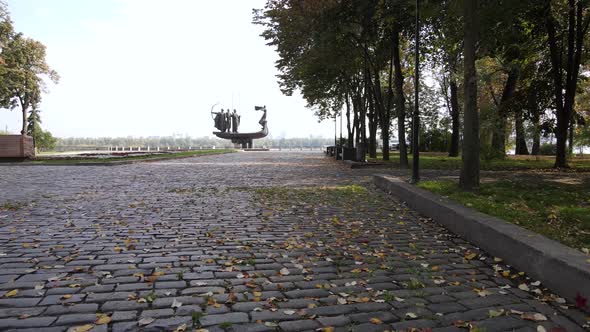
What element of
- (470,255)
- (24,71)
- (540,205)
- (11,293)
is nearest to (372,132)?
(540,205)

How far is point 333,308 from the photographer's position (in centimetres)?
355

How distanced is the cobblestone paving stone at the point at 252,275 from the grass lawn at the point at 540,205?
90 cm

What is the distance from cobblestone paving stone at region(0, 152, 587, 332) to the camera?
10.9ft

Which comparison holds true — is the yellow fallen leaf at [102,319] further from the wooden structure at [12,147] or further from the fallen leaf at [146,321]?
the wooden structure at [12,147]

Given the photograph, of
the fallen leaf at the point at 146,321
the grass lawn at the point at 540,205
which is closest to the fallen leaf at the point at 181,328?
the fallen leaf at the point at 146,321

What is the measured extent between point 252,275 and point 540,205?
222 inches

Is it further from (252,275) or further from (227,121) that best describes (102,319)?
(227,121)

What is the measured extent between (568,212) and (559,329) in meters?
3.96

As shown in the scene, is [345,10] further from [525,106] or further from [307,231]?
[307,231]

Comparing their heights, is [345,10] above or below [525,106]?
above

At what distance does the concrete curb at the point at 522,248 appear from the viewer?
12.1 feet

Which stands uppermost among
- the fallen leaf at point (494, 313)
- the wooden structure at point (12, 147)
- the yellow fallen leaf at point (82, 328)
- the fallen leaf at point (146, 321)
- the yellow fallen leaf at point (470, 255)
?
the wooden structure at point (12, 147)

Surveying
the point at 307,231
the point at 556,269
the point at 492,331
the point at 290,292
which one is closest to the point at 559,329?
the point at 492,331

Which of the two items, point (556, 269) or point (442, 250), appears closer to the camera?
point (556, 269)
